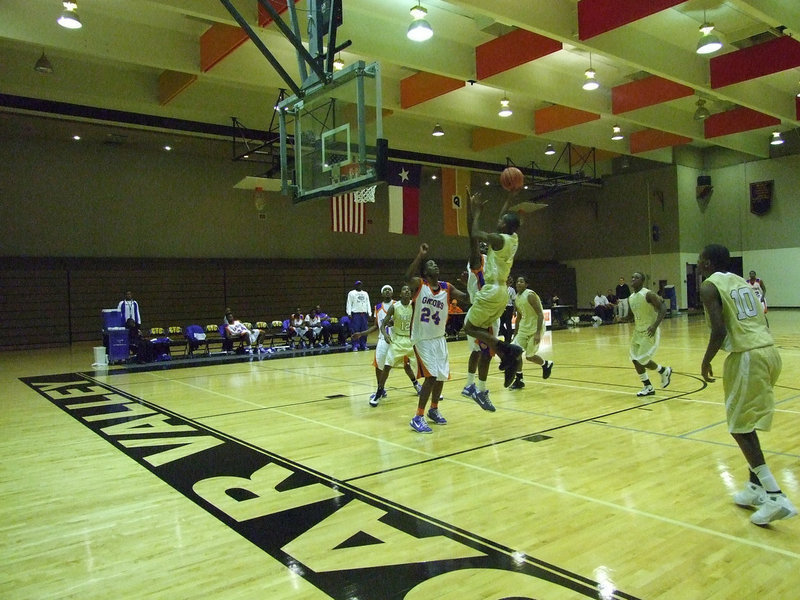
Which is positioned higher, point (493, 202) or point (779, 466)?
point (493, 202)

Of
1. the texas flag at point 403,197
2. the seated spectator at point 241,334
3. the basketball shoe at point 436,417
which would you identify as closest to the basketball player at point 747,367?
the basketball shoe at point 436,417

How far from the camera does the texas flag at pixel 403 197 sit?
60.6 ft

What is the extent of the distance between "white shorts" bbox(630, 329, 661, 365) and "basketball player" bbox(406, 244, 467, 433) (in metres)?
3.01

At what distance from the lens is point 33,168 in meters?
17.4

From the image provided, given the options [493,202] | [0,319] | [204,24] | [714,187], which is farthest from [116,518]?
[714,187]

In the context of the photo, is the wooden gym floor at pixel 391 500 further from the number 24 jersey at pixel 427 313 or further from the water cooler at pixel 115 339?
the water cooler at pixel 115 339

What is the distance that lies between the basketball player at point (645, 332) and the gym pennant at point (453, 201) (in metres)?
11.7

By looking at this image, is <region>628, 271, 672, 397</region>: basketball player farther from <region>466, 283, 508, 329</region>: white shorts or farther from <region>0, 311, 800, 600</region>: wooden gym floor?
<region>466, 283, 508, 329</region>: white shorts

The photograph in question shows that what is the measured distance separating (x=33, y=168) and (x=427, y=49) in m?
12.5

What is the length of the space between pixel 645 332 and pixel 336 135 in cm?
474

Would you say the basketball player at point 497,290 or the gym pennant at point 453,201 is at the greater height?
the gym pennant at point 453,201

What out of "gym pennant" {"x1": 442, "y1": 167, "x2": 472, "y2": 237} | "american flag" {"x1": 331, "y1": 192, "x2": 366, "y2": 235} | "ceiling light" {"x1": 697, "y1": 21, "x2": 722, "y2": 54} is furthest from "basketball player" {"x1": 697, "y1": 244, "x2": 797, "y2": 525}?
"gym pennant" {"x1": 442, "y1": 167, "x2": 472, "y2": 237}

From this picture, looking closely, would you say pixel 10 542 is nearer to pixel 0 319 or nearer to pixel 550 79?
pixel 550 79

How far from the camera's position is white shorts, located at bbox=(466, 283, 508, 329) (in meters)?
5.74
